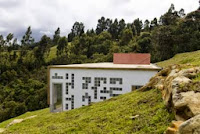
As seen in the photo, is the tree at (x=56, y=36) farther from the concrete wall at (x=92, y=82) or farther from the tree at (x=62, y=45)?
the concrete wall at (x=92, y=82)

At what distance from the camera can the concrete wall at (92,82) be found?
14.8 meters

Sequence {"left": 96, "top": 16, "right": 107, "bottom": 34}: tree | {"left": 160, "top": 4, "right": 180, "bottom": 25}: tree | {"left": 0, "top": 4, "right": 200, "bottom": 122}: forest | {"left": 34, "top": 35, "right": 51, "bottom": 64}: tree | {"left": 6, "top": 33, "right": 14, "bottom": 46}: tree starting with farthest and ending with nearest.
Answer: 1. {"left": 96, "top": 16, "right": 107, "bottom": 34}: tree
2. {"left": 34, "top": 35, "right": 51, "bottom": 64}: tree
3. {"left": 6, "top": 33, "right": 14, "bottom": 46}: tree
4. {"left": 160, "top": 4, "right": 180, "bottom": 25}: tree
5. {"left": 0, "top": 4, "right": 200, "bottom": 122}: forest

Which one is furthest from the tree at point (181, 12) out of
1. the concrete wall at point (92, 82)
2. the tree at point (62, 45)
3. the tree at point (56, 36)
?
the tree at point (56, 36)

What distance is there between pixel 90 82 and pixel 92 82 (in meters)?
0.16

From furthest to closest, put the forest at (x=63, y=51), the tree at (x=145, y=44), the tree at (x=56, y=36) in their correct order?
the tree at (x=56, y=36)
the tree at (x=145, y=44)
the forest at (x=63, y=51)

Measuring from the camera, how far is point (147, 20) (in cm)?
5175

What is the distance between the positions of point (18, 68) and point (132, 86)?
2984 centimetres

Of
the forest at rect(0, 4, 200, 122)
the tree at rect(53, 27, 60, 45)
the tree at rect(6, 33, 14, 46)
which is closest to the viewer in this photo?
the forest at rect(0, 4, 200, 122)

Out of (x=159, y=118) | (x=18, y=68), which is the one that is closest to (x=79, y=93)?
(x=159, y=118)

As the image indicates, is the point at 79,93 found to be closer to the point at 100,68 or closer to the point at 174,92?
the point at 100,68

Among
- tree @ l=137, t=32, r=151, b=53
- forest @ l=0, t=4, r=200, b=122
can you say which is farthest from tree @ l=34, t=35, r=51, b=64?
tree @ l=137, t=32, r=151, b=53

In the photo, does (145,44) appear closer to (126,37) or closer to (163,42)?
(163,42)

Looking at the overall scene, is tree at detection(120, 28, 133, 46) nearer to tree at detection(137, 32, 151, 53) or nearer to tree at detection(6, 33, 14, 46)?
tree at detection(137, 32, 151, 53)

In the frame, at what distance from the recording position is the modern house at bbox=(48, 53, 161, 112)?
1469 cm
